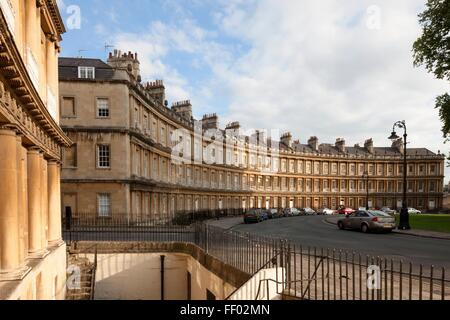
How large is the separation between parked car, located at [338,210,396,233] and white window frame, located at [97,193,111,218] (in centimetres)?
1767

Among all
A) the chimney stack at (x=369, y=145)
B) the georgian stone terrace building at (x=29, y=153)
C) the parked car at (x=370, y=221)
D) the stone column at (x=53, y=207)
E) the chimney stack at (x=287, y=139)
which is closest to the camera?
the georgian stone terrace building at (x=29, y=153)

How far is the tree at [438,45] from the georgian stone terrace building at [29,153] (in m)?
22.0

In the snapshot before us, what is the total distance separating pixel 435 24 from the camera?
22516mm

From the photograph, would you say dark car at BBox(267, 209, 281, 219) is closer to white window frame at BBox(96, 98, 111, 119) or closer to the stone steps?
white window frame at BBox(96, 98, 111, 119)

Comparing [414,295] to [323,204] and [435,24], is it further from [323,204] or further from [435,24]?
[323,204]

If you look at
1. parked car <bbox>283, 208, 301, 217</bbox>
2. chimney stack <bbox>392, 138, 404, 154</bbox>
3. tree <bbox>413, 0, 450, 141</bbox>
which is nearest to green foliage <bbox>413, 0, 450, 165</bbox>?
tree <bbox>413, 0, 450, 141</bbox>

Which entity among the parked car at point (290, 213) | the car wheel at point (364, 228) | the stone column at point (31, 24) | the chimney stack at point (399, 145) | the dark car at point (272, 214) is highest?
the stone column at point (31, 24)

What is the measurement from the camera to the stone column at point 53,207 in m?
14.5

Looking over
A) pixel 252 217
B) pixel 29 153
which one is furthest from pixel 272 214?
pixel 29 153

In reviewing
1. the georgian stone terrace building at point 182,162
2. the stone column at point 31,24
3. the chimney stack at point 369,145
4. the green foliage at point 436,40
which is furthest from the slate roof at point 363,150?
the stone column at point 31,24

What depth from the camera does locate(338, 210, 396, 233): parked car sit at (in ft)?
68.1

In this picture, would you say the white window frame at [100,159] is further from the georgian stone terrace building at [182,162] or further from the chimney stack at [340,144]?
the chimney stack at [340,144]
